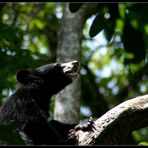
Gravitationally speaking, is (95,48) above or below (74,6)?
below

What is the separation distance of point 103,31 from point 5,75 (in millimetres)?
5441

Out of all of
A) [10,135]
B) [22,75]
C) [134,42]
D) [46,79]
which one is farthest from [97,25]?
[46,79]

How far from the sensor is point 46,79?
7.47 m

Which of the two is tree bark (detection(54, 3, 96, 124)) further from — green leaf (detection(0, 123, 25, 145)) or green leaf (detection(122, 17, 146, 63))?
green leaf (detection(122, 17, 146, 63))

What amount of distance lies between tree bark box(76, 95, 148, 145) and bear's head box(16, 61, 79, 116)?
7.67ft

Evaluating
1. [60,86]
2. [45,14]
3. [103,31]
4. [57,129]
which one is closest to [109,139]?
[57,129]

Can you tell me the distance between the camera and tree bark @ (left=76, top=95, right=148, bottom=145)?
450 centimetres

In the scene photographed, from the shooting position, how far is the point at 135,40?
2.26 m

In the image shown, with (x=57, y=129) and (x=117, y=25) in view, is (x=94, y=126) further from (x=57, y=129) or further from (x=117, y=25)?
(x=117, y=25)

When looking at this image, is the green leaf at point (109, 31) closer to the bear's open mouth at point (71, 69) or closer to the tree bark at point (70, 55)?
the bear's open mouth at point (71, 69)

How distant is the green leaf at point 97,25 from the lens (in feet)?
8.05

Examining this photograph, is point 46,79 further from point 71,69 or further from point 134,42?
point 134,42

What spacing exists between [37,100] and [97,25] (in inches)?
182

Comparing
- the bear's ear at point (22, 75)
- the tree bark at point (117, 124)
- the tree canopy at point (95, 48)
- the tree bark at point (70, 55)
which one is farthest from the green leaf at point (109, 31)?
the tree bark at point (70, 55)
